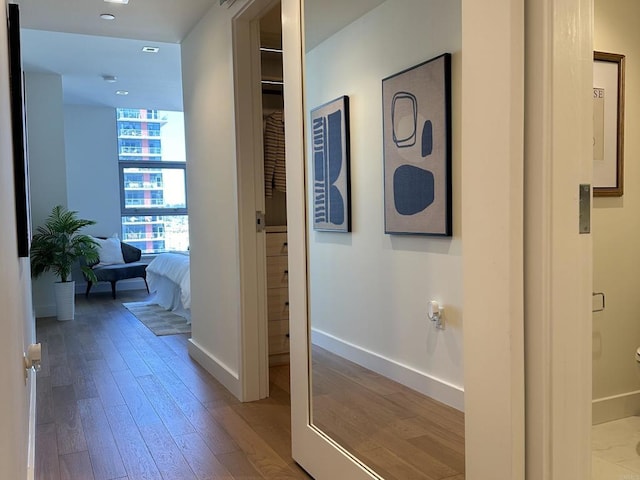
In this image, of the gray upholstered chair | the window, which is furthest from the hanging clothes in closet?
the window

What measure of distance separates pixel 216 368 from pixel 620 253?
2.43 metres

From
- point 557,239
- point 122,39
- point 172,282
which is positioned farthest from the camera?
point 172,282

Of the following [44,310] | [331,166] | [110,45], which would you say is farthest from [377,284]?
[44,310]

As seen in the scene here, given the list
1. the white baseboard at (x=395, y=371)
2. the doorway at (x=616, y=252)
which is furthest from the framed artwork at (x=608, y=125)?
the white baseboard at (x=395, y=371)

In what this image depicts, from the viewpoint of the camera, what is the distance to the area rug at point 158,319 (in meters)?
5.16

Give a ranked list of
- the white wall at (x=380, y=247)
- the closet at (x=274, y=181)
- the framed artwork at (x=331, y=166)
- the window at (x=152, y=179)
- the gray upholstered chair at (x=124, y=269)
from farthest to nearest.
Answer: the window at (x=152, y=179), the gray upholstered chair at (x=124, y=269), the closet at (x=274, y=181), the framed artwork at (x=331, y=166), the white wall at (x=380, y=247)

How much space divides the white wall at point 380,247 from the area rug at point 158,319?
128 inches

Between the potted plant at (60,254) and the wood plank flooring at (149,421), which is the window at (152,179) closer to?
the potted plant at (60,254)

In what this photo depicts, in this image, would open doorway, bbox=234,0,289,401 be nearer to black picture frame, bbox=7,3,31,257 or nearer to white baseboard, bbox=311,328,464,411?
white baseboard, bbox=311,328,464,411

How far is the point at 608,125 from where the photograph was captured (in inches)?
101

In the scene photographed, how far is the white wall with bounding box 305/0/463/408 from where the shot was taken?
1638 mm

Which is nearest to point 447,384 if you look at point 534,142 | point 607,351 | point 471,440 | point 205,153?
point 471,440

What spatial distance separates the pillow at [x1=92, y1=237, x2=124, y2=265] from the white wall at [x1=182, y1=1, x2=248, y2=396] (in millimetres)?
3638

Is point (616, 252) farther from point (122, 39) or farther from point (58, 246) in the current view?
point (58, 246)
